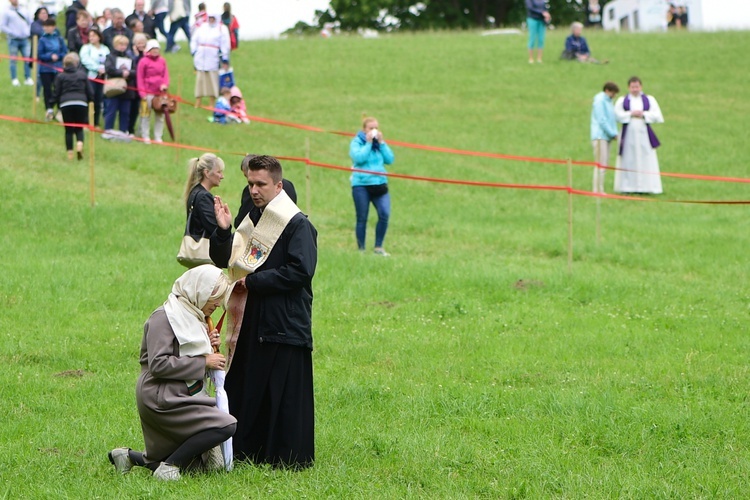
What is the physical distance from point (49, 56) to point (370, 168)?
9.25 meters

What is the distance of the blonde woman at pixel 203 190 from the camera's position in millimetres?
9555

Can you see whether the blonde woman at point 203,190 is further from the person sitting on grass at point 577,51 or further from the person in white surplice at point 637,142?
the person sitting on grass at point 577,51

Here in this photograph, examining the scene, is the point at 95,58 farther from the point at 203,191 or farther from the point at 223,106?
the point at 203,191

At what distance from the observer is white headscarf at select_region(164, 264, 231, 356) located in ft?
20.4

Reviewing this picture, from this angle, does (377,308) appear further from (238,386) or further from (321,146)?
(321,146)

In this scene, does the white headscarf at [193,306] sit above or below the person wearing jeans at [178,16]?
below

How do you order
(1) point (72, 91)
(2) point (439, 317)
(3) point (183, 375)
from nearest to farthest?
1. (3) point (183, 375)
2. (2) point (439, 317)
3. (1) point (72, 91)

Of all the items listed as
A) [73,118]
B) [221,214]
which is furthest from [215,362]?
[73,118]

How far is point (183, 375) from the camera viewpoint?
6.21 meters

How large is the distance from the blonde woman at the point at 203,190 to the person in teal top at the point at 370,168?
4415 mm

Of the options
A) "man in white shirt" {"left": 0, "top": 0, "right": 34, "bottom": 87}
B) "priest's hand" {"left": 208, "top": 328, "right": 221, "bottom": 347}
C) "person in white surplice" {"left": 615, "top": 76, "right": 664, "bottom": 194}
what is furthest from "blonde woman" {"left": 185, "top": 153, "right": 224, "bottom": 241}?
"man in white shirt" {"left": 0, "top": 0, "right": 34, "bottom": 87}

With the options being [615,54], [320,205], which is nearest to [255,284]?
[320,205]

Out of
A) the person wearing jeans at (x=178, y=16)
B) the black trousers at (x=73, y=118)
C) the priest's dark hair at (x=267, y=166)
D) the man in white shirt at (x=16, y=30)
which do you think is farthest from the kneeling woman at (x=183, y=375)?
the person wearing jeans at (x=178, y=16)

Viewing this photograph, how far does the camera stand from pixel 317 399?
8.38 metres
